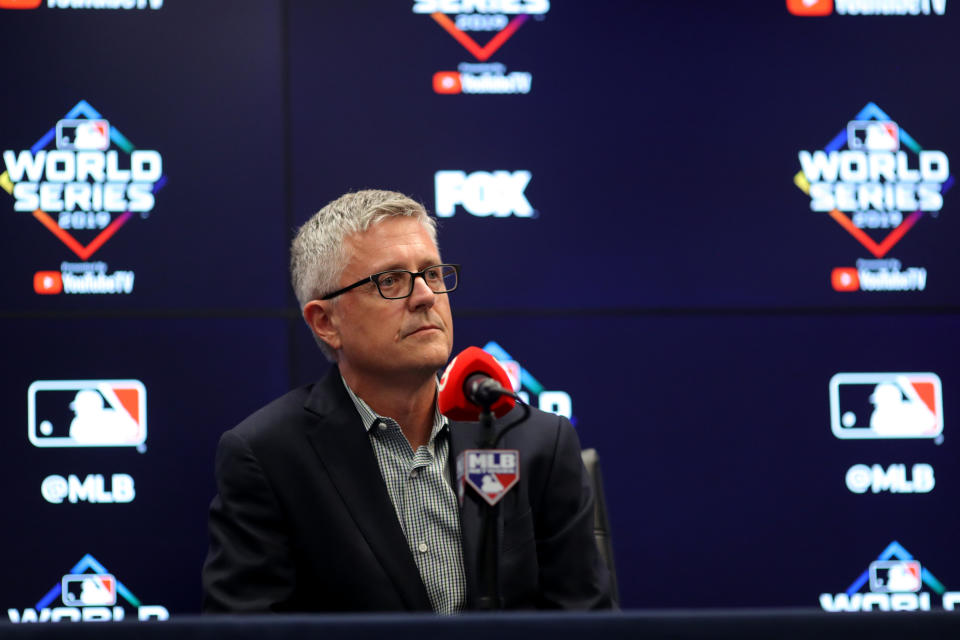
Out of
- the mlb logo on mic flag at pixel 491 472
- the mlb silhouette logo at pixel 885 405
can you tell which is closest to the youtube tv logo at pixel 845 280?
the mlb silhouette logo at pixel 885 405

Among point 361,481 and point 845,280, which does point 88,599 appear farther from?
point 845,280

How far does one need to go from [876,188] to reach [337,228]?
160cm

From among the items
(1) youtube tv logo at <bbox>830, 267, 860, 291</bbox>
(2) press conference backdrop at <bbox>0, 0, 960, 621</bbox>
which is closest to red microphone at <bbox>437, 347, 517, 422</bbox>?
(2) press conference backdrop at <bbox>0, 0, 960, 621</bbox>

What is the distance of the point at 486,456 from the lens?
1338 mm

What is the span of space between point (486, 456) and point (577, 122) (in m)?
1.60

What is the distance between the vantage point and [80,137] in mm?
2596

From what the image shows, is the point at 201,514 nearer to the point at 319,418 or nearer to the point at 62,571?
the point at 62,571

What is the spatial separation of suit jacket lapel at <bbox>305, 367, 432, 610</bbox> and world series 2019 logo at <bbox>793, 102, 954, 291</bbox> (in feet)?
4.99

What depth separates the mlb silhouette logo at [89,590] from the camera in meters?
2.50

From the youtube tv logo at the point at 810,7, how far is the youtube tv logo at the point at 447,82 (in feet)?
3.30

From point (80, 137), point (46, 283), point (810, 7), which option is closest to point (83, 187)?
point (80, 137)

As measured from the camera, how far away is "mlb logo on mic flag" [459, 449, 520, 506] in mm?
1322

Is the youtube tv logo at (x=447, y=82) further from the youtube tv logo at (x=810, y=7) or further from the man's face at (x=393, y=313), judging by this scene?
the youtube tv logo at (x=810, y=7)

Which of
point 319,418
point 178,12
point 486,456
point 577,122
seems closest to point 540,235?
point 577,122
